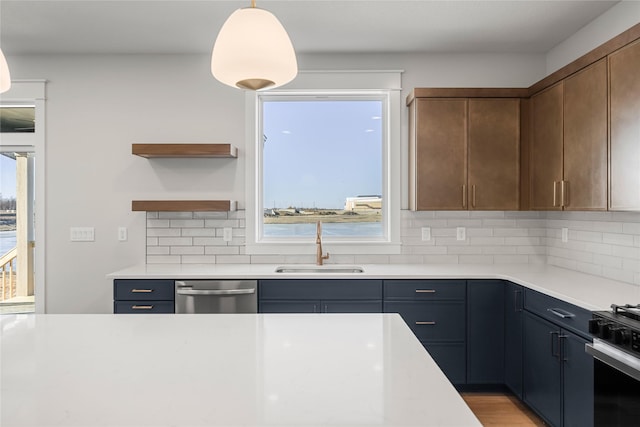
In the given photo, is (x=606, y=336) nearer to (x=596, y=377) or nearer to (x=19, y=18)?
(x=596, y=377)

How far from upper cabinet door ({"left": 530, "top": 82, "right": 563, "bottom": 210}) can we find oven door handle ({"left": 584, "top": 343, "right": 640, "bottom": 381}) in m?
1.15

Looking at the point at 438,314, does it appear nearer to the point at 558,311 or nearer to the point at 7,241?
the point at 558,311

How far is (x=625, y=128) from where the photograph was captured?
2.27 metres

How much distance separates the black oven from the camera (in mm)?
1724

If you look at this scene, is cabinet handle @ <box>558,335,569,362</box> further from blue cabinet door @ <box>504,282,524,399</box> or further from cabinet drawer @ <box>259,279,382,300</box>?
cabinet drawer @ <box>259,279,382,300</box>

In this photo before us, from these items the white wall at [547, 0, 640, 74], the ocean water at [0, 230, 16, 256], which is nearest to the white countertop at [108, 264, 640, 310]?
the ocean water at [0, 230, 16, 256]

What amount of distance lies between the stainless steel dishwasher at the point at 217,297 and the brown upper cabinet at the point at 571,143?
2.12m

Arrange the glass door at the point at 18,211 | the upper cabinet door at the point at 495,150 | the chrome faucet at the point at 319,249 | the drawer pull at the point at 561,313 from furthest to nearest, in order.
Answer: the glass door at the point at 18,211
the chrome faucet at the point at 319,249
the upper cabinet door at the point at 495,150
the drawer pull at the point at 561,313

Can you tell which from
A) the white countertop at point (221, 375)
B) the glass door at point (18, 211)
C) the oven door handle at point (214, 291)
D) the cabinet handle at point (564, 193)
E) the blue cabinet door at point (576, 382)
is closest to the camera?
the white countertop at point (221, 375)

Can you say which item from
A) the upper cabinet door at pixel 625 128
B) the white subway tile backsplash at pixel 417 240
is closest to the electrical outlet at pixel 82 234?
the white subway tile backsplash at pixel 417 240

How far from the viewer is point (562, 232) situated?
3.36 metres

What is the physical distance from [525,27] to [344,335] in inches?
108

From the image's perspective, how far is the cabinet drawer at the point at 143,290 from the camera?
3080 mm

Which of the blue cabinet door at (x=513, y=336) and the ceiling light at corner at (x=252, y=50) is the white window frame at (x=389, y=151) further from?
the ceiling light at corner at (x=252, y=50)
